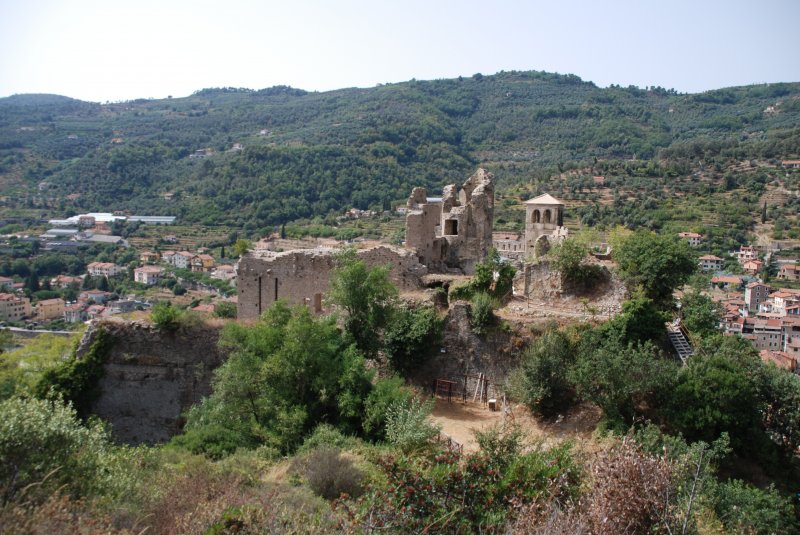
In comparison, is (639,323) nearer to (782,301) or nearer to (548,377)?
(548,377)

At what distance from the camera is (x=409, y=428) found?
12.8 metres

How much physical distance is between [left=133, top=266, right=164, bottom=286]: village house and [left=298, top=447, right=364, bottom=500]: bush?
57.3 metres

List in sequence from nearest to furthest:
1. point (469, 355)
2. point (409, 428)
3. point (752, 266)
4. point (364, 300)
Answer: point (409, 428) < point (469, 355) < point (364, 300) < point (752, 266)

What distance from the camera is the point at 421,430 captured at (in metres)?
12.8

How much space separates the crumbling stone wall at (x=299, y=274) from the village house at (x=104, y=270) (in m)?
54.6

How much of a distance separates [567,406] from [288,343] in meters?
6.62

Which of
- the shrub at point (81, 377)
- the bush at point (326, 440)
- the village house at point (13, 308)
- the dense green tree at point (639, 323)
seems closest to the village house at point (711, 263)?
the dense green tree at point (639, 323)

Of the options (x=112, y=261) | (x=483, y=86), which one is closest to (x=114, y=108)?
(x=483, y=86)

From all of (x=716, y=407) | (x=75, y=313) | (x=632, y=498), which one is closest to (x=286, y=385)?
(x=632, y=498)

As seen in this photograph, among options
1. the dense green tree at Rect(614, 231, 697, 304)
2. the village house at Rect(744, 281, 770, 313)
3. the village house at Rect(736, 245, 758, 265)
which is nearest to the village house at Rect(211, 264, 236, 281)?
the village house at Rect(744, 281, 770, 313)

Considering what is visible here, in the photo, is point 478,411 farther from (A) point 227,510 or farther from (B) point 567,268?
(A) point 227,510

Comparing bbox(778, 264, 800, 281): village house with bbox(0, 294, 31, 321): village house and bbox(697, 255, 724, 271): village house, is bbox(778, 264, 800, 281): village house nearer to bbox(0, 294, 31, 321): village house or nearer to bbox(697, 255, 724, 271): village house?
bbox(697, 255, 724, 271): village house

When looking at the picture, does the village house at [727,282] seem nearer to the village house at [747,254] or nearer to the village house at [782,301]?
the village house at [782,301]

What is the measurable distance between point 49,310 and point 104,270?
42.8ft
